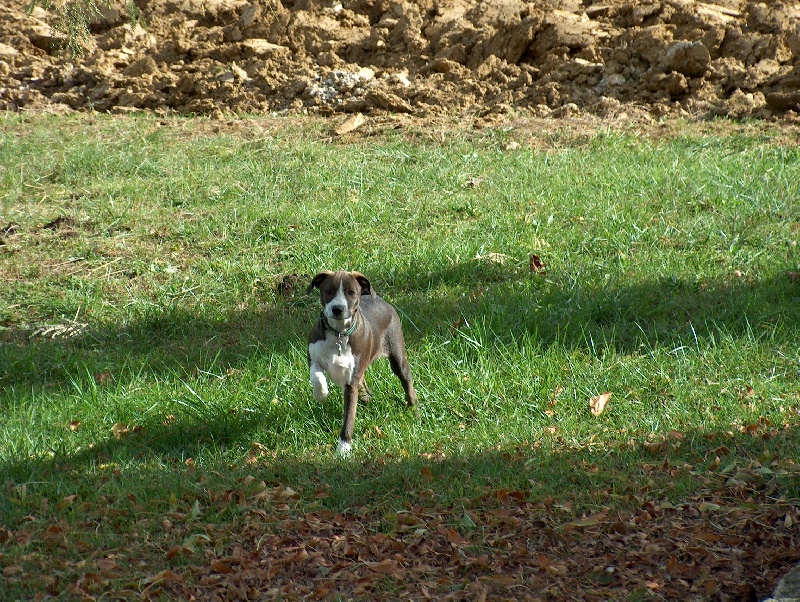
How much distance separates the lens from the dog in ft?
18.5

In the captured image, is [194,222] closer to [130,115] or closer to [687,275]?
[130,115]

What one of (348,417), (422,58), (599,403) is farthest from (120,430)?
(422,58)

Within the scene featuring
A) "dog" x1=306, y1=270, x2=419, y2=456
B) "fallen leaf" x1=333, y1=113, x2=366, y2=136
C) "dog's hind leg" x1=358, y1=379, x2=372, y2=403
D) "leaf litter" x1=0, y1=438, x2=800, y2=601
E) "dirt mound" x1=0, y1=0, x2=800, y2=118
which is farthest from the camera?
"dirt mound" x1=0, y1=0, x2=800, y2=118

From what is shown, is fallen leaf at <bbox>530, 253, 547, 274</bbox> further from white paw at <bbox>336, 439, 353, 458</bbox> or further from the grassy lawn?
white paw at <bbox>336, 439, 353, 458</bbox>

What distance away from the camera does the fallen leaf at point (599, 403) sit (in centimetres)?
638

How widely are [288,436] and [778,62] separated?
31.1 ft

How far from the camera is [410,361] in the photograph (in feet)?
23.5

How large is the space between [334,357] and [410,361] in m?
1.33

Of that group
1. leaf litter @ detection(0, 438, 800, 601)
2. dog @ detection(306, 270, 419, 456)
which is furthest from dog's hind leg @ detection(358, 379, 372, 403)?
leaf litter @ detection(0, 438, 800, 601)

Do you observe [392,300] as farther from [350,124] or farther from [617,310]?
[350,124]

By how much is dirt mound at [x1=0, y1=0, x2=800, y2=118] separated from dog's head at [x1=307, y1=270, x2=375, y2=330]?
24.8 ft

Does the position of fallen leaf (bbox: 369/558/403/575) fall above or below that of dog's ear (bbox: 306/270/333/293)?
below

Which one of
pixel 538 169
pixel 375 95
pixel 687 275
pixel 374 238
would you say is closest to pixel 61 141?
pixel 375 95

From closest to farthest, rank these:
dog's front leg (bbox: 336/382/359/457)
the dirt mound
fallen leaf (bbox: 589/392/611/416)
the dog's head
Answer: the dog's head → dog's front leg (bbox: 336/382/359/457) → fallen leaf (bbox: 589/392/611/416) → the dirt mound
